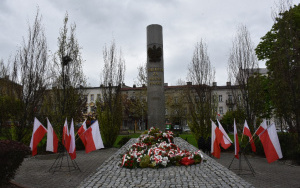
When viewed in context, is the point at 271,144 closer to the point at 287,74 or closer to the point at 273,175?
the point at 273,175

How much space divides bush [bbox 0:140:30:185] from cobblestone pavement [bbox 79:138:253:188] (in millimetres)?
2499

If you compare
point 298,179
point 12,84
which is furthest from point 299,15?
point 12,84

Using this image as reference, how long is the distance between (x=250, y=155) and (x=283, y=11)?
8.57 metres

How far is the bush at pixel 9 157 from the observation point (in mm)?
6656

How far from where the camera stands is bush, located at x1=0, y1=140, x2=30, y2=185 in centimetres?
666

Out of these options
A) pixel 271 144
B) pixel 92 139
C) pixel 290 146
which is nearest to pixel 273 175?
pixel 271 144

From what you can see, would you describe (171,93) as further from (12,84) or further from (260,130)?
(260,130)

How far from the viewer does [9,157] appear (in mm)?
6828

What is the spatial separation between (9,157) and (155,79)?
947 cm

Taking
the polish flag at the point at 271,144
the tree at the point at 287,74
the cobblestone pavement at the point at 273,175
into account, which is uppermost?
the tree at the point at 287,74

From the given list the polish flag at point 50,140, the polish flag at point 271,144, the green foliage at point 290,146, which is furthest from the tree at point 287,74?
the polish flag at point 50,140

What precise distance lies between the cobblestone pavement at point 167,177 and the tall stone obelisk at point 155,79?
7695 millimetres

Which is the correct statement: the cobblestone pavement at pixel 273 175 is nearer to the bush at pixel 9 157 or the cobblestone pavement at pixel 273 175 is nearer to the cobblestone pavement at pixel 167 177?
the cobblestone pavement at pixel 167 177

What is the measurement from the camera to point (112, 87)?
20.7 meters
